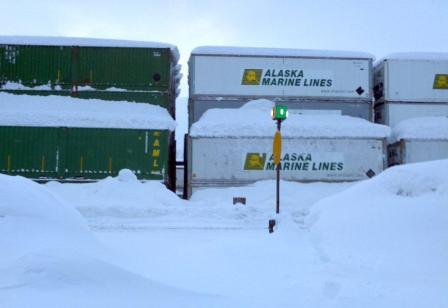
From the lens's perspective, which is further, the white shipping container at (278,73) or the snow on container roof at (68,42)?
the white shipping container at (278,73)

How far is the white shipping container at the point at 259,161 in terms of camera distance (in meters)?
16.7

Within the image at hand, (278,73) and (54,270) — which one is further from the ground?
(278,73)

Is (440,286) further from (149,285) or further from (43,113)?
(43,113)

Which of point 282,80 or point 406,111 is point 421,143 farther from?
point 282,80

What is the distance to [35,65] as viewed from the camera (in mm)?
16984

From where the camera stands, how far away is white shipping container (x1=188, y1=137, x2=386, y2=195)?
16688 mm

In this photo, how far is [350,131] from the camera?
16969mm

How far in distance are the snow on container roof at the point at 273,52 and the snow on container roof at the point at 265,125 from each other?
217 cm

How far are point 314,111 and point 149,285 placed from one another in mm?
14527

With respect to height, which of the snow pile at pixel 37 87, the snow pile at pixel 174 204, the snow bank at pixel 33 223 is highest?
the snow pile at pixel 37 87

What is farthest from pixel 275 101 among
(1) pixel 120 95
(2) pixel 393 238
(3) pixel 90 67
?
(2) pixel 393 238

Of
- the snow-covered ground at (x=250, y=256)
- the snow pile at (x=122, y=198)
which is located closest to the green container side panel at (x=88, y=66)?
the snow pile at (x=122, y=198)

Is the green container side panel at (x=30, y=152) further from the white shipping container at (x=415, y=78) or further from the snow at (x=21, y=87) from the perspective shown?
the white shipping container at (x=415, y=78)

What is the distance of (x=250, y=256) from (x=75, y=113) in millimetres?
11821
